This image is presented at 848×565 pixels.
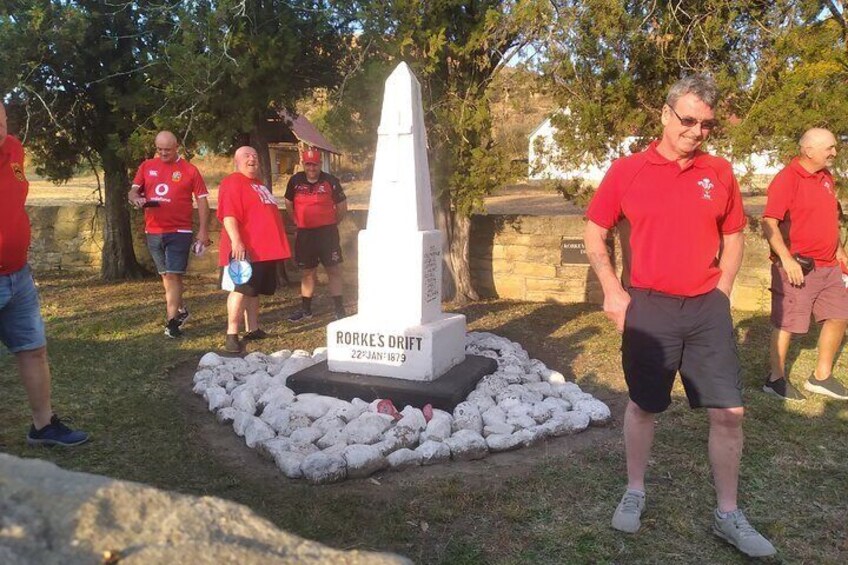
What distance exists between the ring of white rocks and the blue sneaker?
2.79ft

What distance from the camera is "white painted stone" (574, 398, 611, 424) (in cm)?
417

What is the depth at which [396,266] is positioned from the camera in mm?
4758

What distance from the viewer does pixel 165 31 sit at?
8492 mm

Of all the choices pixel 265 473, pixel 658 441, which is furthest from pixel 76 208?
pixel 658 441

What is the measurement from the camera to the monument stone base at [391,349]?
14.9 ft

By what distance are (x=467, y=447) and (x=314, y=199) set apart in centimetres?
382

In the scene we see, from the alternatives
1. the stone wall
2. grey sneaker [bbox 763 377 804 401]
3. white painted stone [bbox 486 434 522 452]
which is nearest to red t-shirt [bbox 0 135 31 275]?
white painted stone [bbox 486 434 522 452]

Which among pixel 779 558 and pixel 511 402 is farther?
pixel 511 402

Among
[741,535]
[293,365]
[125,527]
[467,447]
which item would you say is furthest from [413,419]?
[125,527]

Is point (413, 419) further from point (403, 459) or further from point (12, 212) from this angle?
point (12, 212)

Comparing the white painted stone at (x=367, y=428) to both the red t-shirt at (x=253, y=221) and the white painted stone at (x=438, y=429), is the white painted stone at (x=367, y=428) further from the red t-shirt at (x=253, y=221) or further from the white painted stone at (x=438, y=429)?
the red t-shirt at (x=253, y=221)

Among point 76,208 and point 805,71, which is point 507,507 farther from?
point 76,208

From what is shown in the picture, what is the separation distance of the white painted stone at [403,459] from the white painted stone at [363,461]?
0.04 meters

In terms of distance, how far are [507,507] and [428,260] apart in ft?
6.99
